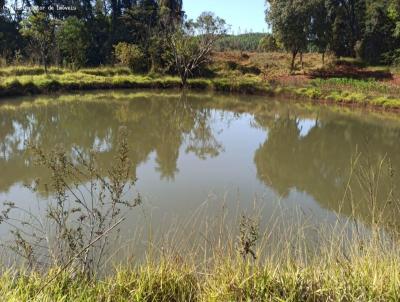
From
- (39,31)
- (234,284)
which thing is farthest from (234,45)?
(234,284)

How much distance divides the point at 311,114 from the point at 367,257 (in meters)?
13.7

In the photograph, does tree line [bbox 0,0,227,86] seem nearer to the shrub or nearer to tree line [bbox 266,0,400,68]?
the shrub

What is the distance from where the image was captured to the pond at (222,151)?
5.76m

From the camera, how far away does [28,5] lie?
2878 cm

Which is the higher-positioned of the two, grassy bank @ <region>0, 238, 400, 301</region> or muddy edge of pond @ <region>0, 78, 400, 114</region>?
grassy bank @ <region>0, 238, 400, 301</region>

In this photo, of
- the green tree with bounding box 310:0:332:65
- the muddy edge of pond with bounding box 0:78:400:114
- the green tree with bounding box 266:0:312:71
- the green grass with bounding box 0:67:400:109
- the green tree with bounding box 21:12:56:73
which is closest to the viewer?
the muddy edge of pond with bounding box 0:78:400:114

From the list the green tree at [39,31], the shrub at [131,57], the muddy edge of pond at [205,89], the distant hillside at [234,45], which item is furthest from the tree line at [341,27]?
the green tree at [39,31]

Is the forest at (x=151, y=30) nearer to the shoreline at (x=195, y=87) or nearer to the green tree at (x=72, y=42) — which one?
the green tree at (x=72, y=42)

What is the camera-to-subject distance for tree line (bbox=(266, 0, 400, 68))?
25.2m

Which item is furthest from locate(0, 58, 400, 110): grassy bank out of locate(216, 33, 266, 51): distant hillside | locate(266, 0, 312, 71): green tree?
locate(216, 33, 266, 51): distant hillside

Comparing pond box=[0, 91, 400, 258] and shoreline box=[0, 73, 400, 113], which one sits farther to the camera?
shoreline box=[0, 73, 400, 113]

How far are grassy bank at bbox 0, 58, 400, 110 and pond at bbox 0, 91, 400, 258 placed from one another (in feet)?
4.03

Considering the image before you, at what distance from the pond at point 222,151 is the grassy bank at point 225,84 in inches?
48.3

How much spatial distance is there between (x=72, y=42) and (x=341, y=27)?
16.7 m
